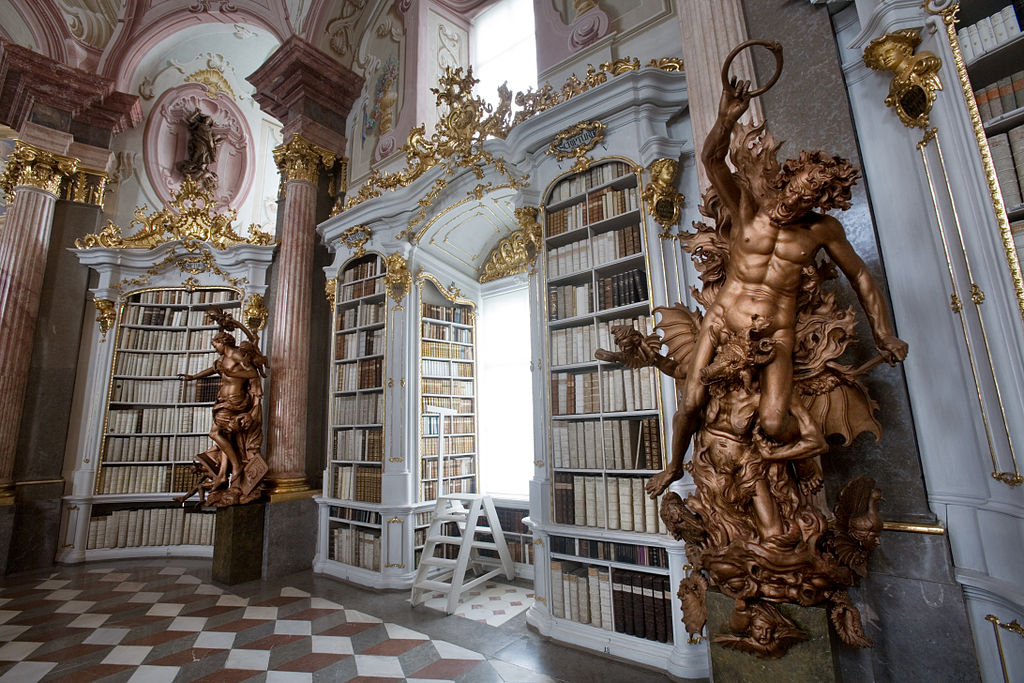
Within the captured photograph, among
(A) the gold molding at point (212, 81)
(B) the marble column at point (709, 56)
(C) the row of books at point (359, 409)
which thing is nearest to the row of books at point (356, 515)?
(C) the row of books at point (359, 409)

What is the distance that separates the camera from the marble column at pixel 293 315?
193 inches

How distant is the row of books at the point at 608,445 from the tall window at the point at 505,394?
172 centimetres

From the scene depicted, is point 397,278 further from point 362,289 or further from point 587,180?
point 587,180

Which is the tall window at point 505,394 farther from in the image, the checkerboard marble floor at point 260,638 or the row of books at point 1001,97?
the row of books at point 1001,97

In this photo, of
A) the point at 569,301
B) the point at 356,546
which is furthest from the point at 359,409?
the point at 569,301

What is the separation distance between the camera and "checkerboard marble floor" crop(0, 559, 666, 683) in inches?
104

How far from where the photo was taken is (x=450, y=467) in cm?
488

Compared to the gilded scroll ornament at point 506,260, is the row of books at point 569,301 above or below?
below

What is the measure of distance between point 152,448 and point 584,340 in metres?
5.59

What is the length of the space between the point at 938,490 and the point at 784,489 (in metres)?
0.71

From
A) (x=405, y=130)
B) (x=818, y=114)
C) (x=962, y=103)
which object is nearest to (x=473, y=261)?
(x=405, y=130)

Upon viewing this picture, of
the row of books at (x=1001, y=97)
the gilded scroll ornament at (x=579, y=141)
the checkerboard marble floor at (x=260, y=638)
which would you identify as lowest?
the checkerboard marble floor at (x=260, y=638)

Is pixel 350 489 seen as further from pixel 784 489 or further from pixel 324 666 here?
pixel 784 489

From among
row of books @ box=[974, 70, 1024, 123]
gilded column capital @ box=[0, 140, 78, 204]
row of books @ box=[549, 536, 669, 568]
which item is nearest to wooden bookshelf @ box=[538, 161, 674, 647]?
row of books @ box=[549, 536, 669, 568]
